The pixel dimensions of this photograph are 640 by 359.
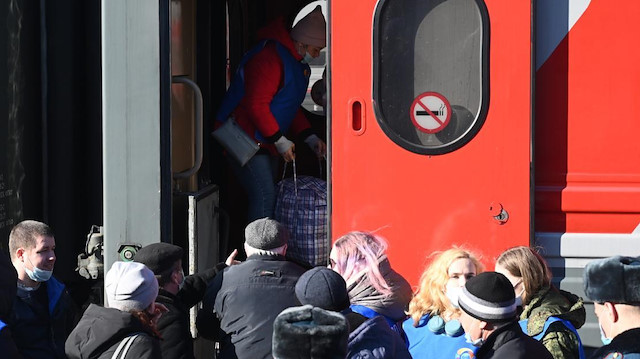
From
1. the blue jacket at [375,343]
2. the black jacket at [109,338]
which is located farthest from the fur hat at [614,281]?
the black jacket at [109,338]

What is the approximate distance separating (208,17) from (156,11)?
1.22 meters

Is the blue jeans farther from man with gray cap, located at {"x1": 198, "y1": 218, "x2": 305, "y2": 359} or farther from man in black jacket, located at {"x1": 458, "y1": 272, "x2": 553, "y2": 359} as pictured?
man in black jacket, located at {"x1": 458, "y1": 272, "x2": 553, "y2": 359}

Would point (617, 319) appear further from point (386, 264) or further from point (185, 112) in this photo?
point (185, 112)

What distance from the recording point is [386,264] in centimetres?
347

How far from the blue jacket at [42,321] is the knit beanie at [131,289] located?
0.74 metres

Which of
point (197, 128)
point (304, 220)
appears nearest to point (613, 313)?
point (197, 128)

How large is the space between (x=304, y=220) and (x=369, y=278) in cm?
206

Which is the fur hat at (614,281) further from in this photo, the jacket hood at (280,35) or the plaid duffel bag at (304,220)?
the jacket hood at (280,35)

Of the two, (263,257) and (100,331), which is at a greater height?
(263,257)

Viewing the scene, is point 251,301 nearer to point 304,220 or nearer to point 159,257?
point 159,257

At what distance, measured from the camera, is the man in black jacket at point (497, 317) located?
300 centimetres

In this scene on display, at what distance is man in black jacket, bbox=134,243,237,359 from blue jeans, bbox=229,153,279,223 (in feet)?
4.39

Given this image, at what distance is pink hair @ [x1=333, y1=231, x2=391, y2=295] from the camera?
11.1ft

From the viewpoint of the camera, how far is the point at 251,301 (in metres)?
3.90
